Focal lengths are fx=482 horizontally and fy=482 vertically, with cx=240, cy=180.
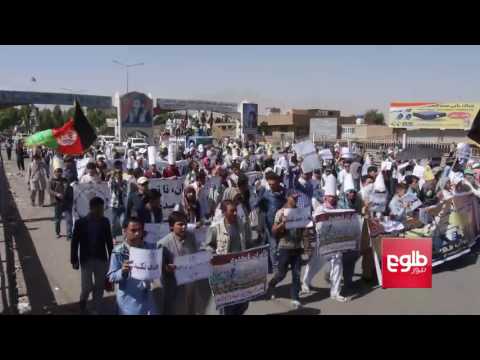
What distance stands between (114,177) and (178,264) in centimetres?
600

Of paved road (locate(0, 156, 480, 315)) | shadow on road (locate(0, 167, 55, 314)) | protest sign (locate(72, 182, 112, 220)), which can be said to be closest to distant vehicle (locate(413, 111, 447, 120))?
paved road (locate(0, 156, 480, 315))

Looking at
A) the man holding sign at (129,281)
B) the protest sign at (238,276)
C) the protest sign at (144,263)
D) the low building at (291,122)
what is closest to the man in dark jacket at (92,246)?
the man holding sign at (129,281)

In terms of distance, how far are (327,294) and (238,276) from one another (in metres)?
2.31

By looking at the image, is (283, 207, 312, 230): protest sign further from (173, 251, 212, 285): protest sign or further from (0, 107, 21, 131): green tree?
(0, 107, 21, 131): green tree

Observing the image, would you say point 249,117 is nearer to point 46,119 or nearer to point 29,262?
point 46,119

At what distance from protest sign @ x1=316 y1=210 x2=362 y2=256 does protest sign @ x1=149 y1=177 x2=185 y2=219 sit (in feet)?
11.3

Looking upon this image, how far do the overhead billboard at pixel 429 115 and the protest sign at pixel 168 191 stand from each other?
5582 cm

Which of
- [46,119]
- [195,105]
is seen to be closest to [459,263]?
[195,105]

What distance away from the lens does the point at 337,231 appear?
22.0 feet

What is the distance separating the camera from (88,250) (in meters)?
5.47

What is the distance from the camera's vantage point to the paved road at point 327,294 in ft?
20.5

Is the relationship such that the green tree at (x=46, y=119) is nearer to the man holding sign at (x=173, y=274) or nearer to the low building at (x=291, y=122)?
the low building at (x=291, y=122)
